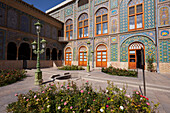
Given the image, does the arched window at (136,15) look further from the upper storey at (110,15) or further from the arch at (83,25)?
the arch at (83,25)

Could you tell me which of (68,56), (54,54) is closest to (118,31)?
(68,56)

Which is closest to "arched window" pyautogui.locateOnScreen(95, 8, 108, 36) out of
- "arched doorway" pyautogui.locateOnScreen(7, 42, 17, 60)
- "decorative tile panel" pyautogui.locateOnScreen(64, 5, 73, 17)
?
"decorative tile panel" pyautogui.locateOnScreen(64, 5, 73, 17)

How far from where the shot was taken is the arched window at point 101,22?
13.3 m

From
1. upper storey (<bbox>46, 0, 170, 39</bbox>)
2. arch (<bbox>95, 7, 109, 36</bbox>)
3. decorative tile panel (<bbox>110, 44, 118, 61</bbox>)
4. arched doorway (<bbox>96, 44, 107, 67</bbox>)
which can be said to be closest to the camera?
upper storey (<bbox>46, 0, 170, 39</bbox>)

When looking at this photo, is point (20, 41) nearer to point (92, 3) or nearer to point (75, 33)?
point (75, 33)

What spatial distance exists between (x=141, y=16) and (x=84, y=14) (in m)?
9.57

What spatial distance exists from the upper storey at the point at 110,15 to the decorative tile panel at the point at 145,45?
4.60 ft

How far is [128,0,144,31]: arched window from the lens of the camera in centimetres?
1082

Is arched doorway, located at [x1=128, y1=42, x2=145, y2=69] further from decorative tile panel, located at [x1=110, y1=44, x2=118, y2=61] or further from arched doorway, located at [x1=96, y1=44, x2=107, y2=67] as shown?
arched doorway, located at [x1=96, y1=44, x2=107, y2=67]

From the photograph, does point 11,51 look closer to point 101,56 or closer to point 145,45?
point 101,56

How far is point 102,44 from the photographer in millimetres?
13336

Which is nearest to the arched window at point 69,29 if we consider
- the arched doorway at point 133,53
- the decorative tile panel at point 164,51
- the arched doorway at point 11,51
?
the arched doorway at point 11,51

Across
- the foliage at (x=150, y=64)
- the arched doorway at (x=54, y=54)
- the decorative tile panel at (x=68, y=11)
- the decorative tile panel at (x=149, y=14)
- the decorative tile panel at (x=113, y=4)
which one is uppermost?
the decorative tile panel at (x=68, y=11)

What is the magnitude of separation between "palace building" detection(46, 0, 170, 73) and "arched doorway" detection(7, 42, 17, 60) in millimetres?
8308
